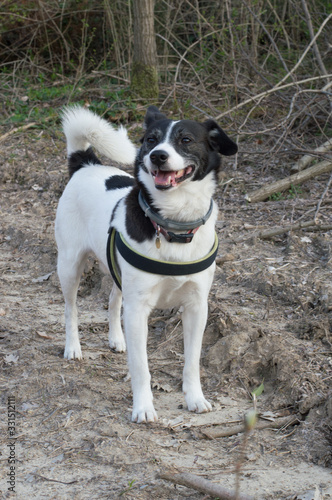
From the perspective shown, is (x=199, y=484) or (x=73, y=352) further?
(x=73, y=352)

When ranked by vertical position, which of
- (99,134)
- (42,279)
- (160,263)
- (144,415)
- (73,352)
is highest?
(99,134)

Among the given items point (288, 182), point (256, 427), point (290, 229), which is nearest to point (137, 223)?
point (256, 427)

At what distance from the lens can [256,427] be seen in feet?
10.3

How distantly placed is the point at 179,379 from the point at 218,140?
1.52 meters

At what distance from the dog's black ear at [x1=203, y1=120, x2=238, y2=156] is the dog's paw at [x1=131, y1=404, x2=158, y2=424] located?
1484mm

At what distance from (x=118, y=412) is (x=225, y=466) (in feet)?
2.47

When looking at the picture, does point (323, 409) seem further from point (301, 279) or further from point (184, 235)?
point (301, 279)

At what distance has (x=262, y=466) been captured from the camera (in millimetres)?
2820

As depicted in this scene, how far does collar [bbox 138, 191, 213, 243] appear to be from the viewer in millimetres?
3098

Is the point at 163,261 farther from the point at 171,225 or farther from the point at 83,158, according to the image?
the point at 83,158

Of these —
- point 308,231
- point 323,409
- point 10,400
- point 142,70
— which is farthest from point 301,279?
point 142,70

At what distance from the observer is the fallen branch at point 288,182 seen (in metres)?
6.19

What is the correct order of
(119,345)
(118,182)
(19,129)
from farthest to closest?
(19,129) < (119,345) < (118,182)

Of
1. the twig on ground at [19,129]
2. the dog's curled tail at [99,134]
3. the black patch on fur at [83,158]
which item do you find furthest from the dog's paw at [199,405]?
the twig on ground at [19,129]
